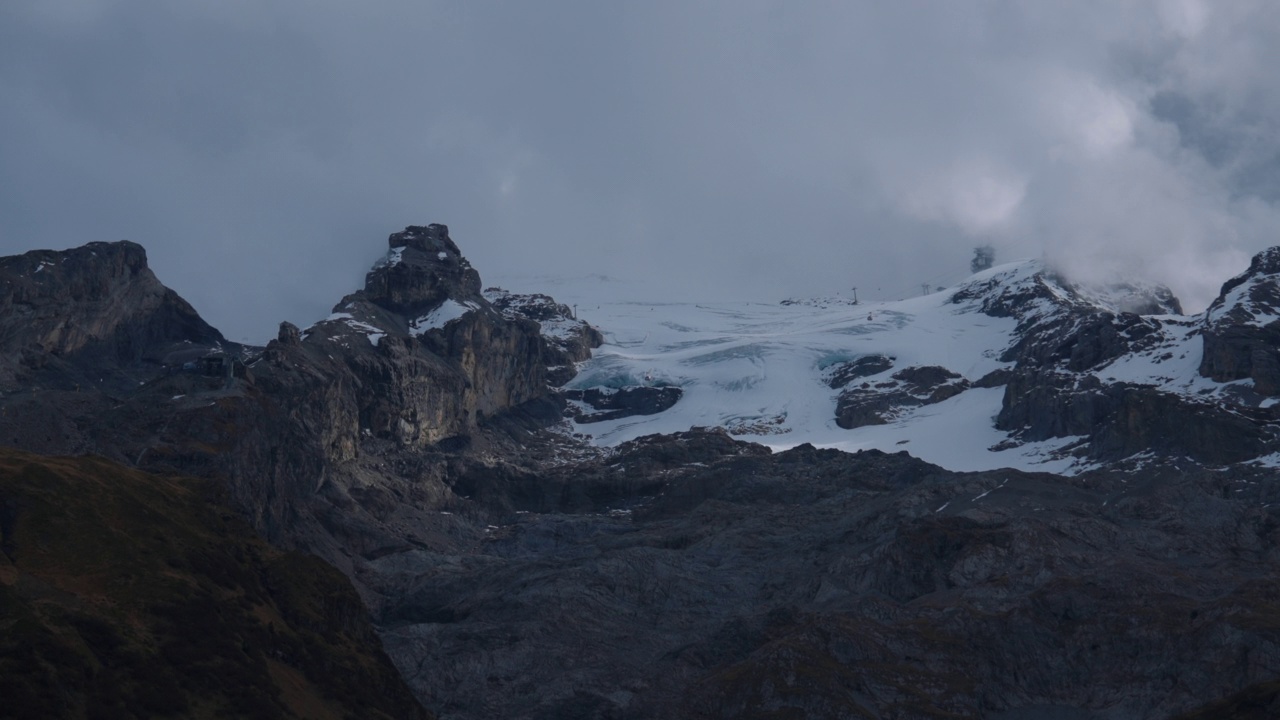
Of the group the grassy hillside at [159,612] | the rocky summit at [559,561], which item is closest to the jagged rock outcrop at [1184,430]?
the rocky summit at [559,561]

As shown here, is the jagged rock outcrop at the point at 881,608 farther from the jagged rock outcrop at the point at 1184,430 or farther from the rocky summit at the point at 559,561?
the jagged rock outcrop at the point at 1184,430

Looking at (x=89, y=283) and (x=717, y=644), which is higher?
(x=89, y=283)

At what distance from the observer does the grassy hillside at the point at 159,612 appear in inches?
3361

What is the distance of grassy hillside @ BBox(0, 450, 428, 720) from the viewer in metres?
85.4

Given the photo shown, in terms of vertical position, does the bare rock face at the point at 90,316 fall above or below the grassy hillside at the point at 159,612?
above

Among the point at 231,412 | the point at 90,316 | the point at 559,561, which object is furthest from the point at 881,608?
the point at 90,316

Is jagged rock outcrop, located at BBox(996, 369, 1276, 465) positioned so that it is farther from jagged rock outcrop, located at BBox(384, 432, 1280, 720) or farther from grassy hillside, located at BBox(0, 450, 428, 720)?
grassy hillside, located at BBox(0, 450, 428, 720)

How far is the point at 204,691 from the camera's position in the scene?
92.2 m

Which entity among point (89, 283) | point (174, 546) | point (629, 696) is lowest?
point (629, 696)

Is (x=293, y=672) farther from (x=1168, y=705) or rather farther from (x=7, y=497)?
(x=1168, y=705)

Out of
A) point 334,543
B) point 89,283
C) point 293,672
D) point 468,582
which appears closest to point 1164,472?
point 468,582

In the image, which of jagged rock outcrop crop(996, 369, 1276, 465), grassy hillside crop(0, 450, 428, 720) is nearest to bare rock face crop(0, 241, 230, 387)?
grassy hillside crop(0, 450, 428, 720)

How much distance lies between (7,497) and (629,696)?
48.4 m

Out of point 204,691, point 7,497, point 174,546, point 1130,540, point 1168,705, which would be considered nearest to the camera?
point 204,691
